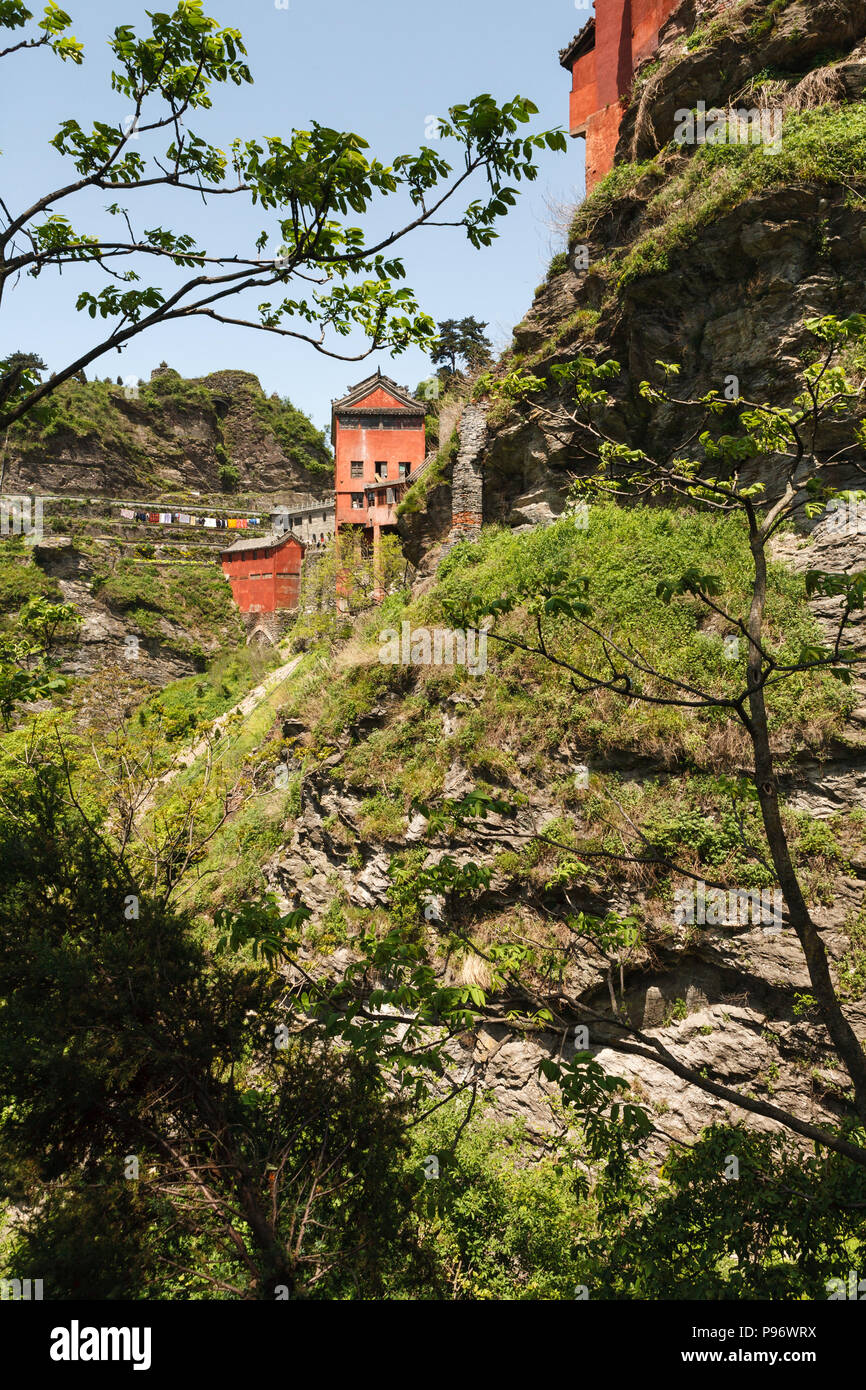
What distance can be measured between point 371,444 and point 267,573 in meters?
11.3

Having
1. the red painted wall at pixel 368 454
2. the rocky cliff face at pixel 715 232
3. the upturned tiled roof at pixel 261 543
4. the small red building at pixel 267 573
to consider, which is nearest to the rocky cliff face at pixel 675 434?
the rocky cliff face at pixel 715 232

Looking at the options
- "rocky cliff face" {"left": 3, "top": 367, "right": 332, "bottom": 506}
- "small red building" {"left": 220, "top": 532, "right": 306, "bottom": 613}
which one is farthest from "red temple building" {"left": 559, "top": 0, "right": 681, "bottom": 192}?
"rocky cliff face" {"left": 3, "top": 367, "right": 332, "bottom": 506}

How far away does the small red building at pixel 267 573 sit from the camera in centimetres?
4372

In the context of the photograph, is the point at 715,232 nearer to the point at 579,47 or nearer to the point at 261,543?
the point at 579,47

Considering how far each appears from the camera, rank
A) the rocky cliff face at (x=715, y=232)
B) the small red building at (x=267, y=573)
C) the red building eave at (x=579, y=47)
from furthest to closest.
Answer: the small red building at (x=267, y=573)
the red building eave at (x=579, y=47)
the rocky cliff face at (x=715, y=232)

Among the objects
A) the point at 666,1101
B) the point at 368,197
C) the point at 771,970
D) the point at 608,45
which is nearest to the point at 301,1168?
the point at 666,1101

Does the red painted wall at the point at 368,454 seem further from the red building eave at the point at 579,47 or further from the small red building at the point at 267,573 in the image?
the red building eave at the point at 579,47

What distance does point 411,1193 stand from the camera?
21.9ft

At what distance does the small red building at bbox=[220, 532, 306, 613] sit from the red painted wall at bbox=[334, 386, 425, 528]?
857 cm

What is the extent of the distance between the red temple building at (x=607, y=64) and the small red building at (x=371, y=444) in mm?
17223

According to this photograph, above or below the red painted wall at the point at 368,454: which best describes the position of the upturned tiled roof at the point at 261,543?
below

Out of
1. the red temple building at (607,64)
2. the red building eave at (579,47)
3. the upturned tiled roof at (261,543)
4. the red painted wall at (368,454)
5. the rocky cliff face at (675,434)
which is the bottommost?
the rocky cliff face at (675,434)

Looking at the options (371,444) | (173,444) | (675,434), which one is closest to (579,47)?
(675,434)

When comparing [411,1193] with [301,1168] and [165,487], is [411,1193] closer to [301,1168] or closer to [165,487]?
[301,1168]
